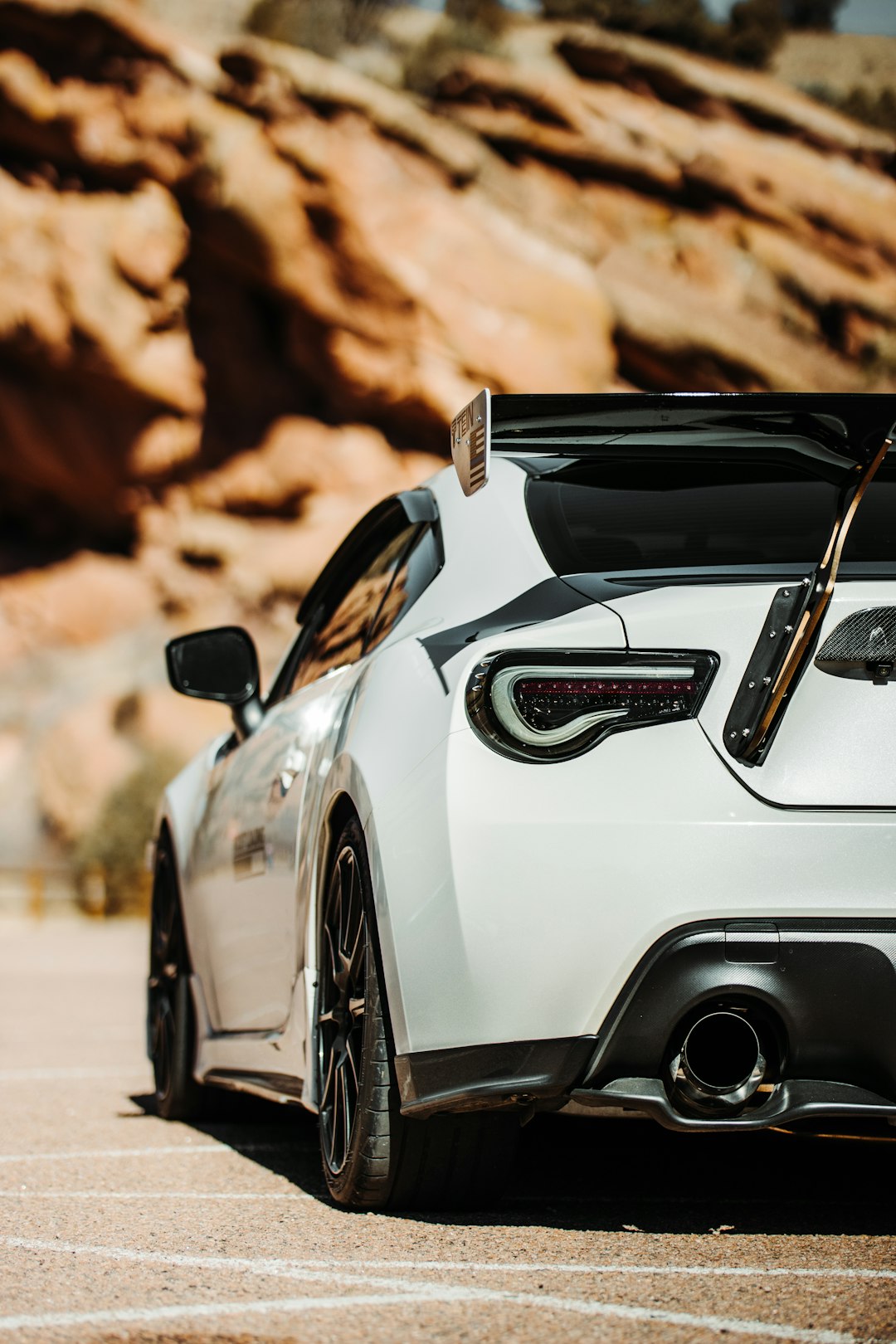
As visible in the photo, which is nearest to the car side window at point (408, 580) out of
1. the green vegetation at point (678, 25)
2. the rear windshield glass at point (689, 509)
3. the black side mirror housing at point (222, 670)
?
the rear windshield glass at point (689, 509)

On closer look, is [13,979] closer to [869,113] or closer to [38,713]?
[38,713]

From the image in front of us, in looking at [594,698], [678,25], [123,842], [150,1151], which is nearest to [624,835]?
[594,698]

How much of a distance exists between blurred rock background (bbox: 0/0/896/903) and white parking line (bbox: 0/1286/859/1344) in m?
32.6

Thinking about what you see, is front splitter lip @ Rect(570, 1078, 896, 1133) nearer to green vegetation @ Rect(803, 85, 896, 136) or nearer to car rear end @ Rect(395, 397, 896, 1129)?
car rear end @ Rect(395, 397, 896, 1129)

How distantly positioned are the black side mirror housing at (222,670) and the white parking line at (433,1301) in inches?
87.4

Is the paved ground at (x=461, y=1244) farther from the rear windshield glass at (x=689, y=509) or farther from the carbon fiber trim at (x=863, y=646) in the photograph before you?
the rear windshield glass at (x=689, y=509)

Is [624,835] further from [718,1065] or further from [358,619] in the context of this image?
[358,619]

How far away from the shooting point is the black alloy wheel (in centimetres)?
319

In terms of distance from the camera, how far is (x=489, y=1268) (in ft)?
9.15

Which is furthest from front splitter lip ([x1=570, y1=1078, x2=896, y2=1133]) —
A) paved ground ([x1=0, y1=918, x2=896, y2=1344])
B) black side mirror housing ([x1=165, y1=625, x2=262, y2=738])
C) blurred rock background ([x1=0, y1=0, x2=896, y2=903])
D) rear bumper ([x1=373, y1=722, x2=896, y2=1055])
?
blurred rock background ([x1=0, y1=0, x2=896, y2=903])

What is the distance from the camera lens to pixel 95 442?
3669 centimetres

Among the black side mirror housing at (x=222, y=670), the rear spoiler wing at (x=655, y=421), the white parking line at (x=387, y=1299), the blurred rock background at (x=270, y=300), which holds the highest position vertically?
the blurred rock background at (x=270, y=300)

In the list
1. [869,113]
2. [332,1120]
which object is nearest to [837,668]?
[332,1120]

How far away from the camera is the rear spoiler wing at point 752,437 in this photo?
2.68m
